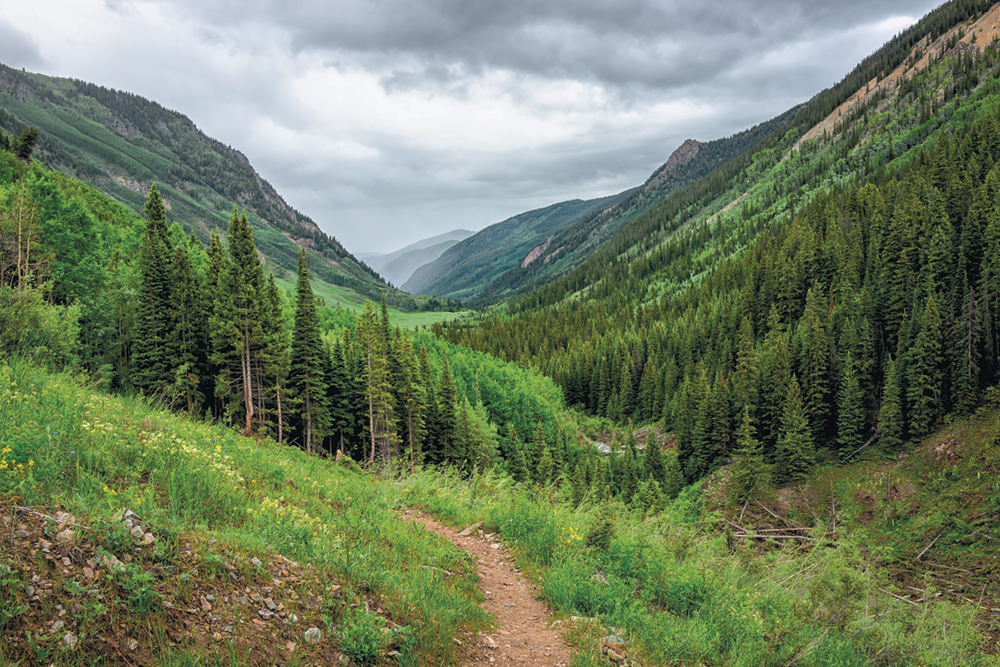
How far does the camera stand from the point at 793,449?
55031 mm

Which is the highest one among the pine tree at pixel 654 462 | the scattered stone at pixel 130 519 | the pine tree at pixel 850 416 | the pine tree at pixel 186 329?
the pine tree at pixel 186 329

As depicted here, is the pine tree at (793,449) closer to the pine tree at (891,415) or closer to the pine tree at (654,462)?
the pine tree at (891,415)

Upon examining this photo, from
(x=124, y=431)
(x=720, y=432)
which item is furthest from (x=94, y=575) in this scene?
(x=720, y=432)

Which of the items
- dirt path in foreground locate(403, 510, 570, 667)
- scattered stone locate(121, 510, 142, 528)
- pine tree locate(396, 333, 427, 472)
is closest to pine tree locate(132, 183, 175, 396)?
pine tree locate(396, 333, 427, 472)

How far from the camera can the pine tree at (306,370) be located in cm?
3831

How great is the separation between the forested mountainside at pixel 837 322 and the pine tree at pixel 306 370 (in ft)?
148

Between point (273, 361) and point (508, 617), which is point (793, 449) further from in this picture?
point (508, 617)

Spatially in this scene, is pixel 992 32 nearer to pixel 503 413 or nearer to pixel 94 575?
pixel 503 413

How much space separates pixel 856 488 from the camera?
50281 mm

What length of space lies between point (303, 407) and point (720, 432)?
55105mm

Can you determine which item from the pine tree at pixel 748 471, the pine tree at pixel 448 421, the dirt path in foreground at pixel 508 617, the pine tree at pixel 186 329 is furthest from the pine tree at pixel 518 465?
the dirt path in foreground at pixel 508 617

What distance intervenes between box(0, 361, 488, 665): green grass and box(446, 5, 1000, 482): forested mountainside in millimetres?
53437

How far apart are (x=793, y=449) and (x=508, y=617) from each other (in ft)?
191

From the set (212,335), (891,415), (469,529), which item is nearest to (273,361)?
(212,335)
